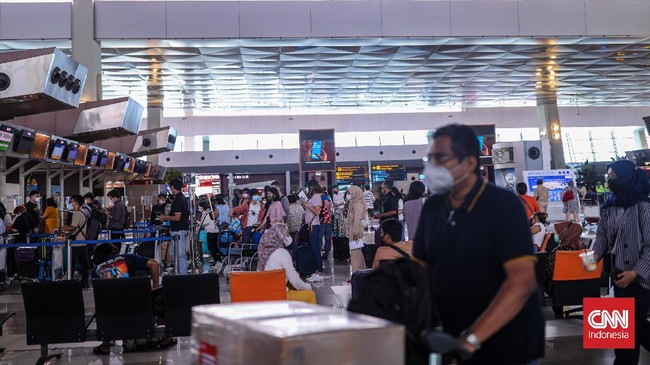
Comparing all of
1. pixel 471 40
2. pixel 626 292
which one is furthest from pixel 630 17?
pixel 626 292

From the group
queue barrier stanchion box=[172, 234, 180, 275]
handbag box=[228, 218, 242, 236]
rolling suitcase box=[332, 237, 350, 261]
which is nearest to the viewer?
queue barrier stanchion box=[172, 234, 180, 275]

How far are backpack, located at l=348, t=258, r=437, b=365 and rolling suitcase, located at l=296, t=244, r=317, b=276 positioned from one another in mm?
9279

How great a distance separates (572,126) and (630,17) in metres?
21.7

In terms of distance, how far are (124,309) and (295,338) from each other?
4.62 meters

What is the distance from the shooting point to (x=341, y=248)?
1442 cm

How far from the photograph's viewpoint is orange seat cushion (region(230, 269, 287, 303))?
555 centimetres

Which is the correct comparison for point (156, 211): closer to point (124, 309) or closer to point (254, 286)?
point (124, 309)

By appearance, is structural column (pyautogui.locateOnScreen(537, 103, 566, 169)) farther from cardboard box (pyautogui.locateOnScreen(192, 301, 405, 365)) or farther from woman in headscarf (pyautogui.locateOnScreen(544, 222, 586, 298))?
cardboard box (pyautogui.locateOnScreen(192, 301, 405, 365))

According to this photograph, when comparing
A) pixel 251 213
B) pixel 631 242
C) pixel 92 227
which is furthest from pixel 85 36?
pixel 631 242

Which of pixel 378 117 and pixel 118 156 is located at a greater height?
pixel 378 117

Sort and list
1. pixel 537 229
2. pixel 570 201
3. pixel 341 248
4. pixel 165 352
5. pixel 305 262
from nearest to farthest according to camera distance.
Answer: pixel 165 352 → pixel 537 229 → pixel 305 262 → pixel 341 248 → pixel 570 201

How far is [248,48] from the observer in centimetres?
1645

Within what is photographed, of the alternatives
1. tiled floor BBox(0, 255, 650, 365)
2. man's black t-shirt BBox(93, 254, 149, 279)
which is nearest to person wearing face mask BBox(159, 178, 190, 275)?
tiled floor BBox(0, 255, 650, 365)

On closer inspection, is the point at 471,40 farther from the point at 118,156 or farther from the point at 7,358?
the point at 7,358
